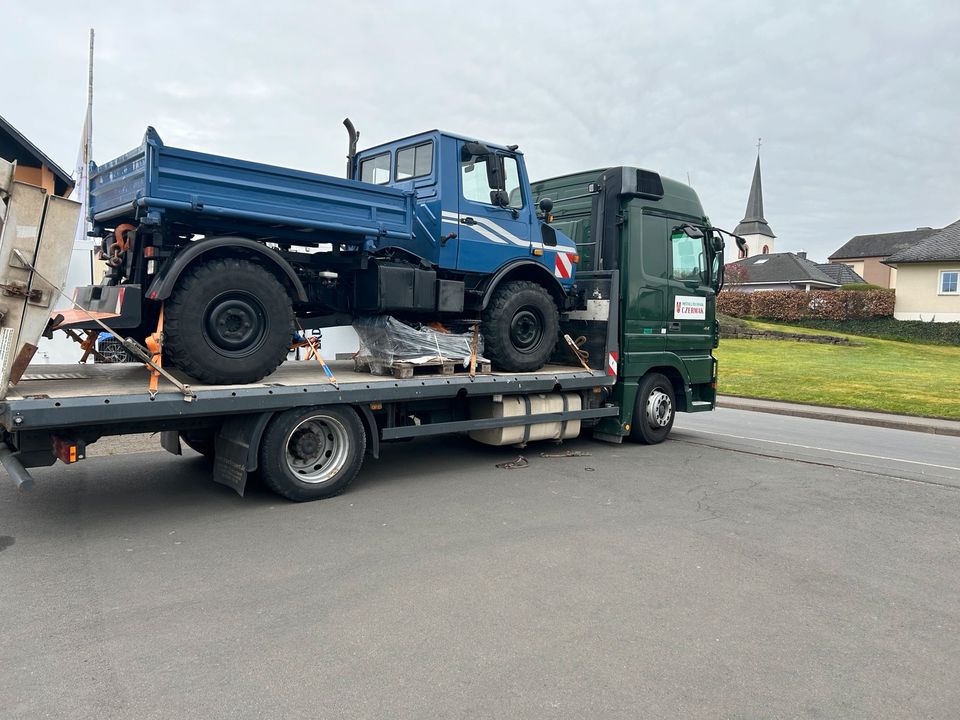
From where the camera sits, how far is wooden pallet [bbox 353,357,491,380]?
696 cm

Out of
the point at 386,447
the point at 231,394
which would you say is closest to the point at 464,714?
the point at 231,394

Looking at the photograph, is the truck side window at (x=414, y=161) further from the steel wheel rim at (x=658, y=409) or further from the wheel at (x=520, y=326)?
the steel wheel rim at (x=658, y=409)

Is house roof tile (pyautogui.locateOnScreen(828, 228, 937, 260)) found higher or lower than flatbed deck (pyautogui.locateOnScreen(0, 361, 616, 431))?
higher

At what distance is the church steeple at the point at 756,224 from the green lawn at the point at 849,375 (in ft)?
183

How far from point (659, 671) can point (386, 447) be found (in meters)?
6.00

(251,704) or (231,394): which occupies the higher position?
(231,394)

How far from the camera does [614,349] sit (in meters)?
8.88

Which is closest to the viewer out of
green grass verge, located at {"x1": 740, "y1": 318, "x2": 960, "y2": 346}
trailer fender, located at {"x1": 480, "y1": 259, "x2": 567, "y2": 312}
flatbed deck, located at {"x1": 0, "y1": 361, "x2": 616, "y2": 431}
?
flatbed deck, located at {"x1": 0, "y1": 361, "x2": 616, "y2": 431}

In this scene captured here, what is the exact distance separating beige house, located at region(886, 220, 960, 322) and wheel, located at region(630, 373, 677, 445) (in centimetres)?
3287

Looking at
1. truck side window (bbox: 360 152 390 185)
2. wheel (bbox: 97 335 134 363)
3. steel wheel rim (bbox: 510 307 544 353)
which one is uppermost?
truck side window (bbox: 360 152 390 185)

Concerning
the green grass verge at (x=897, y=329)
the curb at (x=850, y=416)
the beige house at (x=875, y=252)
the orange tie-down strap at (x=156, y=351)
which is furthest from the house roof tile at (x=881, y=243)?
the orange tie-down strap at (x=156, y=351)

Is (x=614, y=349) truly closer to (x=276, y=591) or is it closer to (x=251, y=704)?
(x=276, y=591)

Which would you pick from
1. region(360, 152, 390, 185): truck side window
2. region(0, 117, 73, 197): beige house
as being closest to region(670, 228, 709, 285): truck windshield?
region(360, 152, 390, 185): truck side window

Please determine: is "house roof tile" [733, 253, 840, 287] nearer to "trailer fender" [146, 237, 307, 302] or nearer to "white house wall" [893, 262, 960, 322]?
"white house wall" [893, 262, 960, 322]
